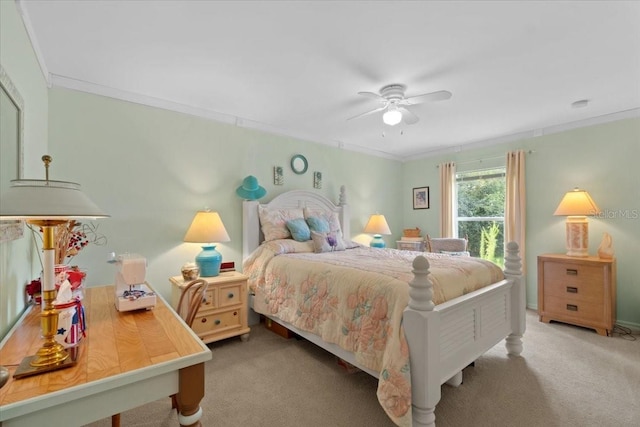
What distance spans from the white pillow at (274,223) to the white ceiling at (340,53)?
3.71 feet

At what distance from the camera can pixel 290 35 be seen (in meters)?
1.90

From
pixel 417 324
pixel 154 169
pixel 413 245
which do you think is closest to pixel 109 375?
pixel 417 324

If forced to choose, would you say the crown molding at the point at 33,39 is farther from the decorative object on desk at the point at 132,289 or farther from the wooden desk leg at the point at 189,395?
the wooden desk leg at the point at 189,395

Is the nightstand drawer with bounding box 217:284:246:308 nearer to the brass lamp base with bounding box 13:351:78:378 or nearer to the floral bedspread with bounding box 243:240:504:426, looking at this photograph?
the floral bedspread with bounding box 243:240:504:426

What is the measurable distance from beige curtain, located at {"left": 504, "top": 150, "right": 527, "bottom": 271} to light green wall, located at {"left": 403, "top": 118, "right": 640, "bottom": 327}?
0.10m

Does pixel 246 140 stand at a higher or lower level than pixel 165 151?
higher

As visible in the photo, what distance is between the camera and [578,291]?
3160 mm

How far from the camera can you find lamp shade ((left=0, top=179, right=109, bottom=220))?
0.85 m

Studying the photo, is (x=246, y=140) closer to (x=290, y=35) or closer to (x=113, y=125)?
(x=113, y=125)

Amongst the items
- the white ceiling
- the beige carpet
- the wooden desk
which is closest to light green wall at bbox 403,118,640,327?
the white ceiling

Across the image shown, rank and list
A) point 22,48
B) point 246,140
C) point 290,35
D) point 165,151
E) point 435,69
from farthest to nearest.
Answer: point 246,140, point 165,151, point 435,69, point 290,35, point 22,48

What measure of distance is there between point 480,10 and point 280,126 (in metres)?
2.51

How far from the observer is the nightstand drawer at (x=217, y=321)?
265 centimetres

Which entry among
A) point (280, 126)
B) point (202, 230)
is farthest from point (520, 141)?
point (202, 230)
